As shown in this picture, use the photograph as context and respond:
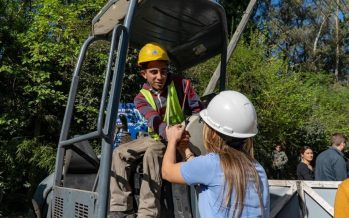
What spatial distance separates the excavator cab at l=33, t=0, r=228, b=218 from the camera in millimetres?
3588

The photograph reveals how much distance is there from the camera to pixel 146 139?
13.9 ft

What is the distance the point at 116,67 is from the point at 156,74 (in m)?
0.81

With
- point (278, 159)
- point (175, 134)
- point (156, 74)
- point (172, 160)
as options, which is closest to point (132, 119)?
point (156, 74)

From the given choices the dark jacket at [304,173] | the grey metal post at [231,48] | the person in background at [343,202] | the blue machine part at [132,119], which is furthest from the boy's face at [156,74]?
the grey metal post at [231,48]

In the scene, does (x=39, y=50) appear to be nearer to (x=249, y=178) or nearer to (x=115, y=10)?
(x=115, y=10)

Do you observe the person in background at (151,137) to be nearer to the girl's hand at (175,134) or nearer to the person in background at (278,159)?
the girl's hand at (175,134)

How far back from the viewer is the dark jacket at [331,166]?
8.76 meters

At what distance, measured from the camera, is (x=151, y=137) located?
14.0 feet

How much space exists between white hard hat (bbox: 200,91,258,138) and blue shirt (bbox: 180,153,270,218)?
0.19 metres

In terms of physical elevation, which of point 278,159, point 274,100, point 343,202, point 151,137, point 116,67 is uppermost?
point 274,100

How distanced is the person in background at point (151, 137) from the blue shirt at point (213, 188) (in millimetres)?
1056

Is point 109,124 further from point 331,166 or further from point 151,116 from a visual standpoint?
point 331,166

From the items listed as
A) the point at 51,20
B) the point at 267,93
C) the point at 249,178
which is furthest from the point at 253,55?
the point at 249,178

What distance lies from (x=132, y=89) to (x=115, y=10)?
26.4ft
